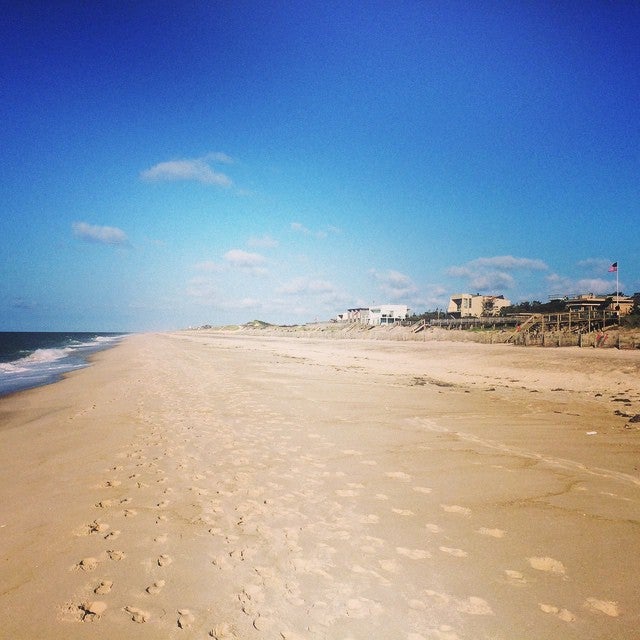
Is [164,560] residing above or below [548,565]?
below

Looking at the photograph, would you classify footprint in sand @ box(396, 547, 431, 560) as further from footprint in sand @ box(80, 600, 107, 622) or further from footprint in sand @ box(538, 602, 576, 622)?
footprint in sand @ box(80, 600, 107, 622)

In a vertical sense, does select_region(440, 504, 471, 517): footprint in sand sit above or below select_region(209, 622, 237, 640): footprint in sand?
above

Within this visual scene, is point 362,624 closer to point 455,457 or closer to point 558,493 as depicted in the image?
point 558,493

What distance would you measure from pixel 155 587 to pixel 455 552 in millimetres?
2495

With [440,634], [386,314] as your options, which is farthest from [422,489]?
[386,314]

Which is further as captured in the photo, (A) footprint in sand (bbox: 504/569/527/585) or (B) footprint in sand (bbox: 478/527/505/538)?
(B) footprint in sand (bbox: 478/527/505/538)

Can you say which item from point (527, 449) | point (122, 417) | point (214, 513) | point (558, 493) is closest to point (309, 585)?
point (214, 513)

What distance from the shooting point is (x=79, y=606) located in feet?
8.18

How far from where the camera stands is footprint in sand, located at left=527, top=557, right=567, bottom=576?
9.40 ft

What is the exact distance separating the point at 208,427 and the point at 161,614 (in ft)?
16.2

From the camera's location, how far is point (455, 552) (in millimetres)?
3102

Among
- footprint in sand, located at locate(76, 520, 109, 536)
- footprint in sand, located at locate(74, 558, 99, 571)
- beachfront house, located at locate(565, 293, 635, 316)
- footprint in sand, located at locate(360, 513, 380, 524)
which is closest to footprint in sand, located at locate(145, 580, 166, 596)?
footprint in sand, located at locate(74, 558, 99, 571)

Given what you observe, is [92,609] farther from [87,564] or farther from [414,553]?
[414,553]

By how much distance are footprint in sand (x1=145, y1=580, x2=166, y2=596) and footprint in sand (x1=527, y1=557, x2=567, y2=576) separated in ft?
9.85
